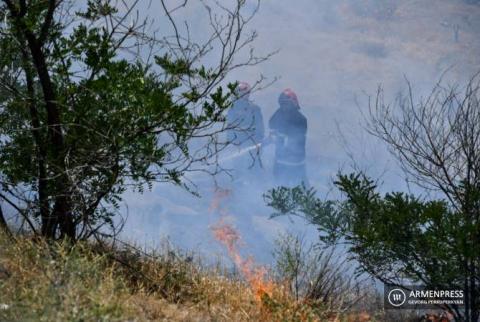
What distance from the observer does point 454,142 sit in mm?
5605

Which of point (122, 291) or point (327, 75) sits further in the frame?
point (327, 75)

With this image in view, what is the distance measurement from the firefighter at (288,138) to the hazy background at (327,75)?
1059mm

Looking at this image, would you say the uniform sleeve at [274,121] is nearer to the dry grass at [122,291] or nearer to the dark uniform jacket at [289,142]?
the dark uniform jacket at [289,142]

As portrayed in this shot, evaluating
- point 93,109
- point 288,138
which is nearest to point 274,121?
point 288,138

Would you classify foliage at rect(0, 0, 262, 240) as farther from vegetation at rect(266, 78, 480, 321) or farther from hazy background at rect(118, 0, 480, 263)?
hazy background at rect(118, 0, 480, 263)

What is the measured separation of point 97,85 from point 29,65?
0.78 m

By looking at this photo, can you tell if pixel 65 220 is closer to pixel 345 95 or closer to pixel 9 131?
pixel 9 131

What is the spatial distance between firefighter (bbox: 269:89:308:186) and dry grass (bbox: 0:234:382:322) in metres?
11.8

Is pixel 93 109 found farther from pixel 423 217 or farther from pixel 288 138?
pixel 288 138

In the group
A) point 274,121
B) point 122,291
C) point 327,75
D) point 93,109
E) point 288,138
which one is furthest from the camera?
point 327,75

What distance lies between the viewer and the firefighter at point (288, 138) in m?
17.0

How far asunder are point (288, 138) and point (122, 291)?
14.7 metres

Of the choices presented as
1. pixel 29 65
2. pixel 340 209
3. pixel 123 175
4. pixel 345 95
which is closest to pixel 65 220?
pixel 123 175

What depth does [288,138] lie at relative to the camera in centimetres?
1761
